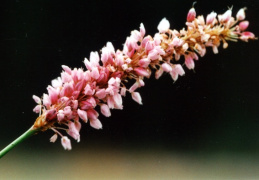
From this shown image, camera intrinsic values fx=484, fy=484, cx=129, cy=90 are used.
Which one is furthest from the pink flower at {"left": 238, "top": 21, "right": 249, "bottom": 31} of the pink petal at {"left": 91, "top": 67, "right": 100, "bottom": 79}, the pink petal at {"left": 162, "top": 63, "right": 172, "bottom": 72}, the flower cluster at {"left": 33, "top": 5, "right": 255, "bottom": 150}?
the pink petal at {"left": 91, "top": 67, "right": 100, "bottom": 79}

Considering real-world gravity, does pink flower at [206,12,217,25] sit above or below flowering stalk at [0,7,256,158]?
above

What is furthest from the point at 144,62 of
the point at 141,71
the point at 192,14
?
the point at 192,14

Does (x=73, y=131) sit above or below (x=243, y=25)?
below

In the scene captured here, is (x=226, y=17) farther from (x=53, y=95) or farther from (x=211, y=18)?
(x=53, y=95)

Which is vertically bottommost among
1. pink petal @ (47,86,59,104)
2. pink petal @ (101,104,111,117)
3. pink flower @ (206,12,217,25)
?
pink petal @ (101,104,111,117)

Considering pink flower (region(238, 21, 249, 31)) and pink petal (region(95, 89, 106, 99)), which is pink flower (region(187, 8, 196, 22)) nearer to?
pink flower (region(238, 21, 249, 31))

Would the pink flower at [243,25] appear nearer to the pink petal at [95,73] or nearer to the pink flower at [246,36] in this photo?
the pink flower at [246,36]

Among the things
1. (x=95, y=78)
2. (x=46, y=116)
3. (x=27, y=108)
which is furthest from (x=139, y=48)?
(x=27, y=108)

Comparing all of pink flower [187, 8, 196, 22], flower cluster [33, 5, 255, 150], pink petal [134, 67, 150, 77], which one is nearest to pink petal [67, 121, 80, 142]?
flower cluster [33, 5, 255, 150]

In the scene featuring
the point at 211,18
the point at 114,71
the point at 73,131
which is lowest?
the point at 73,131
